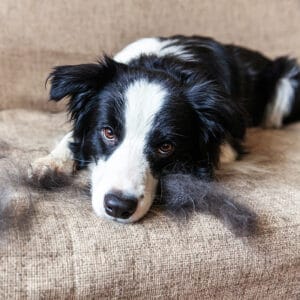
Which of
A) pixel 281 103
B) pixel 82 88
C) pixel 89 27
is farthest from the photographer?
pixel 281 103

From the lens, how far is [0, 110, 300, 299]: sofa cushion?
1.22 meters

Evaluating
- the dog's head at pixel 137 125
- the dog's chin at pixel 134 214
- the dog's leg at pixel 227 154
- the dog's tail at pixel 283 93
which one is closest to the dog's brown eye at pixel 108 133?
the dog's head at pixel 137 125

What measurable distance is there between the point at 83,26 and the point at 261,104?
896mm

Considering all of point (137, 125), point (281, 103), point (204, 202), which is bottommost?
point (281, 103)

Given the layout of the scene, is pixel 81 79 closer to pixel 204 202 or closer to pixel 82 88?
pixel 82 88

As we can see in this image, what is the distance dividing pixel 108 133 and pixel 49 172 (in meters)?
0.22

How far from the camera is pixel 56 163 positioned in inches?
67.3

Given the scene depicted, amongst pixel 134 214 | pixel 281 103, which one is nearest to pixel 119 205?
pixel 134 214

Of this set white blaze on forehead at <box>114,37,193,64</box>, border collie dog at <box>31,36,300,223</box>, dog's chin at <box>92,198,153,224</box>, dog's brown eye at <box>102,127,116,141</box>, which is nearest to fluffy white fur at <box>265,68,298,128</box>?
border collie dog at <box>31,36,300,223</box>

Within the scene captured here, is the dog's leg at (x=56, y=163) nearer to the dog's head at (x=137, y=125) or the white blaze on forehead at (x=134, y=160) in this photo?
the dog's head at (x=137, y=125)

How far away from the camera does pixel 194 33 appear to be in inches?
96.9

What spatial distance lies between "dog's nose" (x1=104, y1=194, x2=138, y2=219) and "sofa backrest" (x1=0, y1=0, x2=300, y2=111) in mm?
1056

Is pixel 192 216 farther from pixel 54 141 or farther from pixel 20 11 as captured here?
pixel 20 11

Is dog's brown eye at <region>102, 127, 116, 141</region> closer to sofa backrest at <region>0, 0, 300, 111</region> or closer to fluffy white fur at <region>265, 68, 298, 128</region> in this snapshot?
sofa backrest at <region>0, 0, 300, 111</region>
